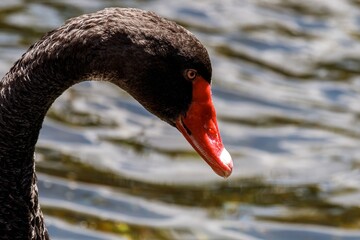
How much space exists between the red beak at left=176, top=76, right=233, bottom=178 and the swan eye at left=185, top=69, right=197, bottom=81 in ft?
0.37

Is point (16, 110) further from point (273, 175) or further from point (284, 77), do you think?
point (284, 77)

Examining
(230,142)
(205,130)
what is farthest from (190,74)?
(230,142)

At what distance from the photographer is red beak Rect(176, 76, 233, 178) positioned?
Answer: 18.0ft

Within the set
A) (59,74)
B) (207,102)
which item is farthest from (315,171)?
(59,74)

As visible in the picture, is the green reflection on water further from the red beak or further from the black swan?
the red beak

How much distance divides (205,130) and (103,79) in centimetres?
63

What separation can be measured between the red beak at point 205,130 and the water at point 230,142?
2.14m

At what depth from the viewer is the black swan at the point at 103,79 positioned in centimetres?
509

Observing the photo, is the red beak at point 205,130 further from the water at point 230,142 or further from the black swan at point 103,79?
the water at point 230,142

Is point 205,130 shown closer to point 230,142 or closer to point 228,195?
point 228,195

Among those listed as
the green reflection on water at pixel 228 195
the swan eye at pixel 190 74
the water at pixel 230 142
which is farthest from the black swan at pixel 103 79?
the green reflection on water at pixel 228 195

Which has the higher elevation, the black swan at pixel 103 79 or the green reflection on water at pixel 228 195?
the green reflection on water at pixel 228 195

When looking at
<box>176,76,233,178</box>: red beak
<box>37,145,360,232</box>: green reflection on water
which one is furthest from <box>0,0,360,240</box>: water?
<box>176,76,233,178</box>: red beak

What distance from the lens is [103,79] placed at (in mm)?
5211
